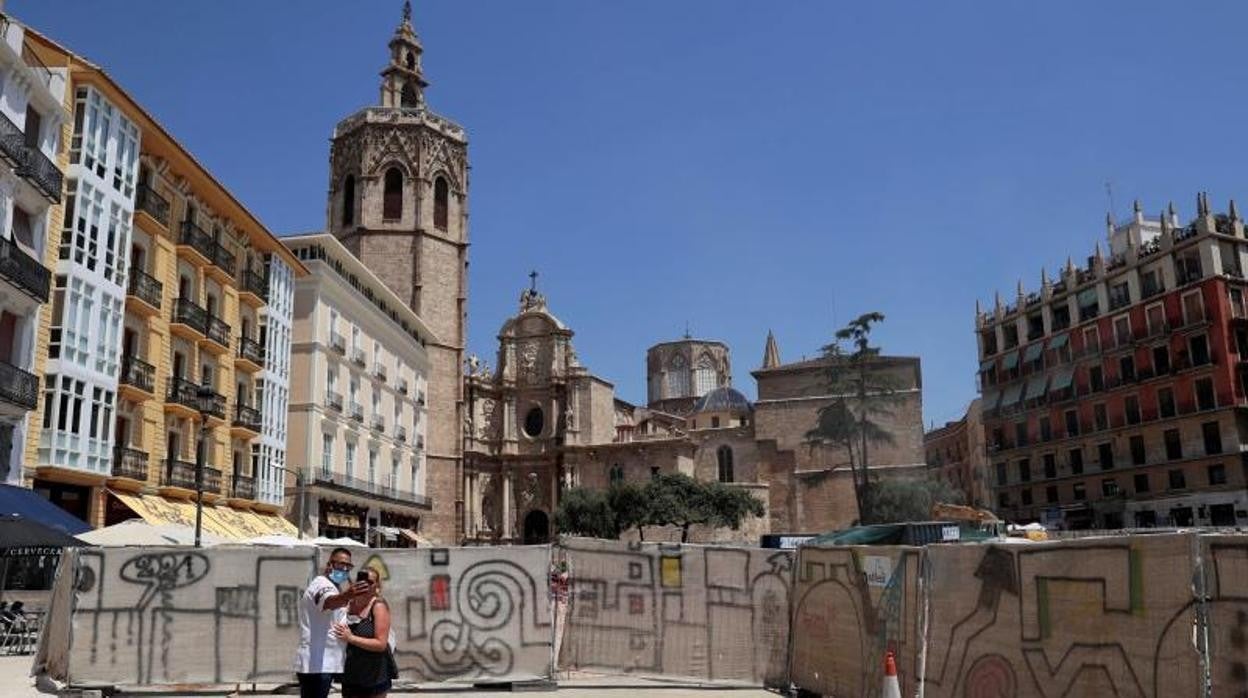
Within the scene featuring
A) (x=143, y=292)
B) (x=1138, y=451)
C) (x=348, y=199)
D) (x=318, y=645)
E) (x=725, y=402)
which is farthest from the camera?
(x=725, y=402)

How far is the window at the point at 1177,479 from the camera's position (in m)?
46.8

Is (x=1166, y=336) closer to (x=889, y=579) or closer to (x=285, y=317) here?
(x=285, y=317)

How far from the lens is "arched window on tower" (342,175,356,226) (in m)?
61.2

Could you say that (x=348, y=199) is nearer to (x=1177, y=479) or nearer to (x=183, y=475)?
(x=183, y=475)

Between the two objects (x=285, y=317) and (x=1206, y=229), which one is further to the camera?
(x=1206, y=229)

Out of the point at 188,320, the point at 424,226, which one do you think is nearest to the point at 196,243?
the point at 188,320

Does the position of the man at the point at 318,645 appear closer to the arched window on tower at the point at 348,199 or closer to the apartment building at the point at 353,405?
the apartment building at the point at 353,405

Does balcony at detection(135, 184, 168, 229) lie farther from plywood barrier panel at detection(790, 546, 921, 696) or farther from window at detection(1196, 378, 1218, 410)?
window at detection(1196, 378, 1218, 410)

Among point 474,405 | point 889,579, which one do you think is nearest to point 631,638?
point 889,579

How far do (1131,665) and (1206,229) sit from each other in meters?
48.6

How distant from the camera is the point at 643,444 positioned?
209 feet

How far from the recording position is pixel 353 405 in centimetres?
4016

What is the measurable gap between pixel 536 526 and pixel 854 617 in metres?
59.1

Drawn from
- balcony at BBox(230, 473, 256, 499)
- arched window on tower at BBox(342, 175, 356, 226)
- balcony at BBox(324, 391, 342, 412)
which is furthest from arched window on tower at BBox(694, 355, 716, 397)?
balcony at BBox(230, 473, 256, 499)
